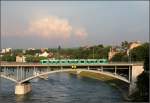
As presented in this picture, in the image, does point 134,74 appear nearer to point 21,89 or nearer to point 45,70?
point 45,70

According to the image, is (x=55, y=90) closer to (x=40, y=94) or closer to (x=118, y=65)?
(x=40, y=94)

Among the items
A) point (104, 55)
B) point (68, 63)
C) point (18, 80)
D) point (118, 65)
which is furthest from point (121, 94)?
point (104, 55)

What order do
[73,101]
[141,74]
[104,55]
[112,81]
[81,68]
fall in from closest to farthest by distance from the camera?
[73,101] → [141,74] → [81,68] → [112,81] → [104,55]

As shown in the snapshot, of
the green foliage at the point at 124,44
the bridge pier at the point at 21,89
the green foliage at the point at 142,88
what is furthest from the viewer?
the green foliage at the point at 124,44

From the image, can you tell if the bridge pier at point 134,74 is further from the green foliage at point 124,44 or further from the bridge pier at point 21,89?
the green foliage at point 124,44

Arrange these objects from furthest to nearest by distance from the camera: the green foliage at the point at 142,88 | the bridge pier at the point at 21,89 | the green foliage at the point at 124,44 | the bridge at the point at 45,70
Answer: the green foliage at the point at 124,44 < the bridge pier at the point at 21,89 < the bridge at the point at 45,70 < the green foliage at the point at 142,88

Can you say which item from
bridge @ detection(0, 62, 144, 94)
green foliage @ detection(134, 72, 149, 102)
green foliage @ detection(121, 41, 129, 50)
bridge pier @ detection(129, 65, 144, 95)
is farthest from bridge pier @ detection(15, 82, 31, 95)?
green foliage @ detection(121, 41, 129, 50)

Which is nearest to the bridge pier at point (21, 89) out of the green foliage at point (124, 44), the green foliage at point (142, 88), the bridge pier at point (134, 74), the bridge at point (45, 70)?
the bridge at point (45, 70)

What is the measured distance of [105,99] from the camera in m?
41.3

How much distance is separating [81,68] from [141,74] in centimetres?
715

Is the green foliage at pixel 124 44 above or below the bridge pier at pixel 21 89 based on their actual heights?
above

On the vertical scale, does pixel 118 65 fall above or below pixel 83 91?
above

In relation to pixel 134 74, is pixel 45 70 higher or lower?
Answer: higher

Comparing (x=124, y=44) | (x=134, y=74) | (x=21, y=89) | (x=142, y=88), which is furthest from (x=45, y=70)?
(x=124, y=44)
